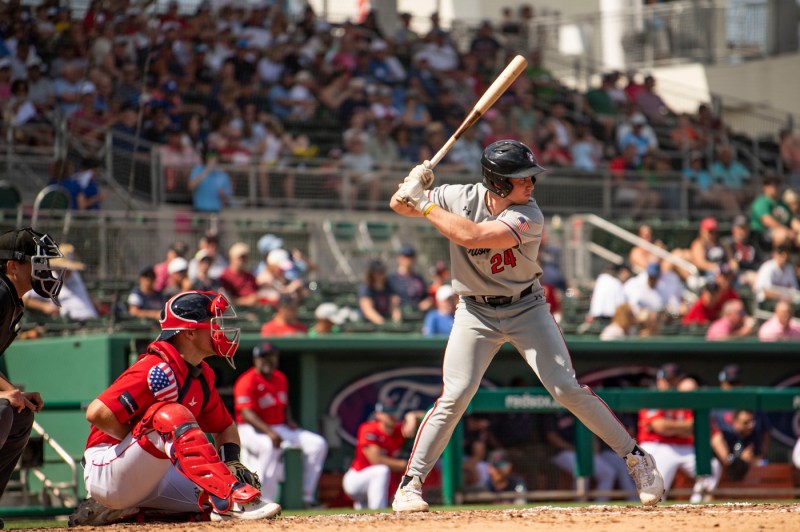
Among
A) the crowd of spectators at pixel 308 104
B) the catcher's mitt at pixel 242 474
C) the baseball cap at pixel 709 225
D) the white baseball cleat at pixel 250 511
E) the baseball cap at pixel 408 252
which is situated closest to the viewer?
the white baseball cleat at pixel 250 511

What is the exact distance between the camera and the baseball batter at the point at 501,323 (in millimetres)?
5820

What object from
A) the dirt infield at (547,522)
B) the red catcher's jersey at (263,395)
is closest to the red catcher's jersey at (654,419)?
the red catcher's jersey at (263,395)

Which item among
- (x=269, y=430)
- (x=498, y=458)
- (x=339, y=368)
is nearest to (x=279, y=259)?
(x=339, y=368)

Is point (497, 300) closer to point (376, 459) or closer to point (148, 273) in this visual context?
point (376, 459)

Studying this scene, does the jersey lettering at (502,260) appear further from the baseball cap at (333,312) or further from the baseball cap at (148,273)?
the baseball cap at (148,273)

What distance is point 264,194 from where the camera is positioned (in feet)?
43.8

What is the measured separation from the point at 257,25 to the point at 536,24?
6.42m

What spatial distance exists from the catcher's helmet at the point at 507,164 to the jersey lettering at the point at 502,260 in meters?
0.30

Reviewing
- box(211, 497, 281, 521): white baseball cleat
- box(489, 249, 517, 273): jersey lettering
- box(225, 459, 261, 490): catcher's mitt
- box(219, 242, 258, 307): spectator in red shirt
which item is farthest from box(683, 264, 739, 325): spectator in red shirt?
box(211, 497, 281, 521): white baseball cleat

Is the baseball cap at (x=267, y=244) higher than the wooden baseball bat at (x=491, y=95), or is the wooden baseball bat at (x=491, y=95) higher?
the wooden baseball bat at (x=491, y=95)

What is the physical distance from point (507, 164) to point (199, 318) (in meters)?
1.56

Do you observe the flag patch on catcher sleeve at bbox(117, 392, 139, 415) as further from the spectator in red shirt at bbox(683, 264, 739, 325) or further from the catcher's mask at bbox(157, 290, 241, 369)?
the spectator in red shirt at bbox(683, 264, 739, 325)

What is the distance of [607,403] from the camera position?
954cm

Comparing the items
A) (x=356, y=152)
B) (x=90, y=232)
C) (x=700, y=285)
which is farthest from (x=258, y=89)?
(x=700, y=285)
